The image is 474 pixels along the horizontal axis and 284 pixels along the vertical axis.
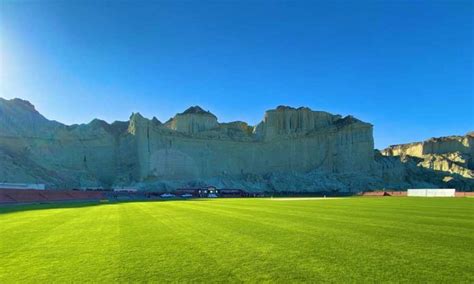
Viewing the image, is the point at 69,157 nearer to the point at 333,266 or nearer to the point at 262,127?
the point at 262,127

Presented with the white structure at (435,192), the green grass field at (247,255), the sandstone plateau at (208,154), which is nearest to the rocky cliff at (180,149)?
the sandstone plateau at (208,154)

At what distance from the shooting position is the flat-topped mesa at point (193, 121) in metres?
112

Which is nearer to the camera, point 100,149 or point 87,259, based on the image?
point 87,259

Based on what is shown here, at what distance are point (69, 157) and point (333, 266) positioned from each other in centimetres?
9351

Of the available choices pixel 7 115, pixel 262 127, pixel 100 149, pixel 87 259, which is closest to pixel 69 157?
pixel 100 149

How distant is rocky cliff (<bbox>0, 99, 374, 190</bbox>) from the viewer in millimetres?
85250

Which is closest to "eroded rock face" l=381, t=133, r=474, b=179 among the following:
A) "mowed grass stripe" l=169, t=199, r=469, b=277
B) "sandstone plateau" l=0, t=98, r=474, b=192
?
"sandstone plateau" l=0, t=98, r=474, b=192

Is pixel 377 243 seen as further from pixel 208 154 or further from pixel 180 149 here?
pixel 208 154

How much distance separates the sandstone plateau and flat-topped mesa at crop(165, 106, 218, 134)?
30 cm

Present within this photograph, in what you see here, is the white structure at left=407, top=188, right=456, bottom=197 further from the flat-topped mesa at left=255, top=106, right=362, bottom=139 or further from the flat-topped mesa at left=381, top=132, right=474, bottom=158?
the flat-topped mesa at left=381, top=132, right=474, bottom=158

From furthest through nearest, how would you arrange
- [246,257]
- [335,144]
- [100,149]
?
[335,144] < [100,149] < [246,257]

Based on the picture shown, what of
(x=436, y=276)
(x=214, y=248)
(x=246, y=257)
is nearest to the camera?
(x=436, y=276)

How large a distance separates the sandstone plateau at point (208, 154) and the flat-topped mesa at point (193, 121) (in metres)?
0.30

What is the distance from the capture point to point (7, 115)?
87625mm
